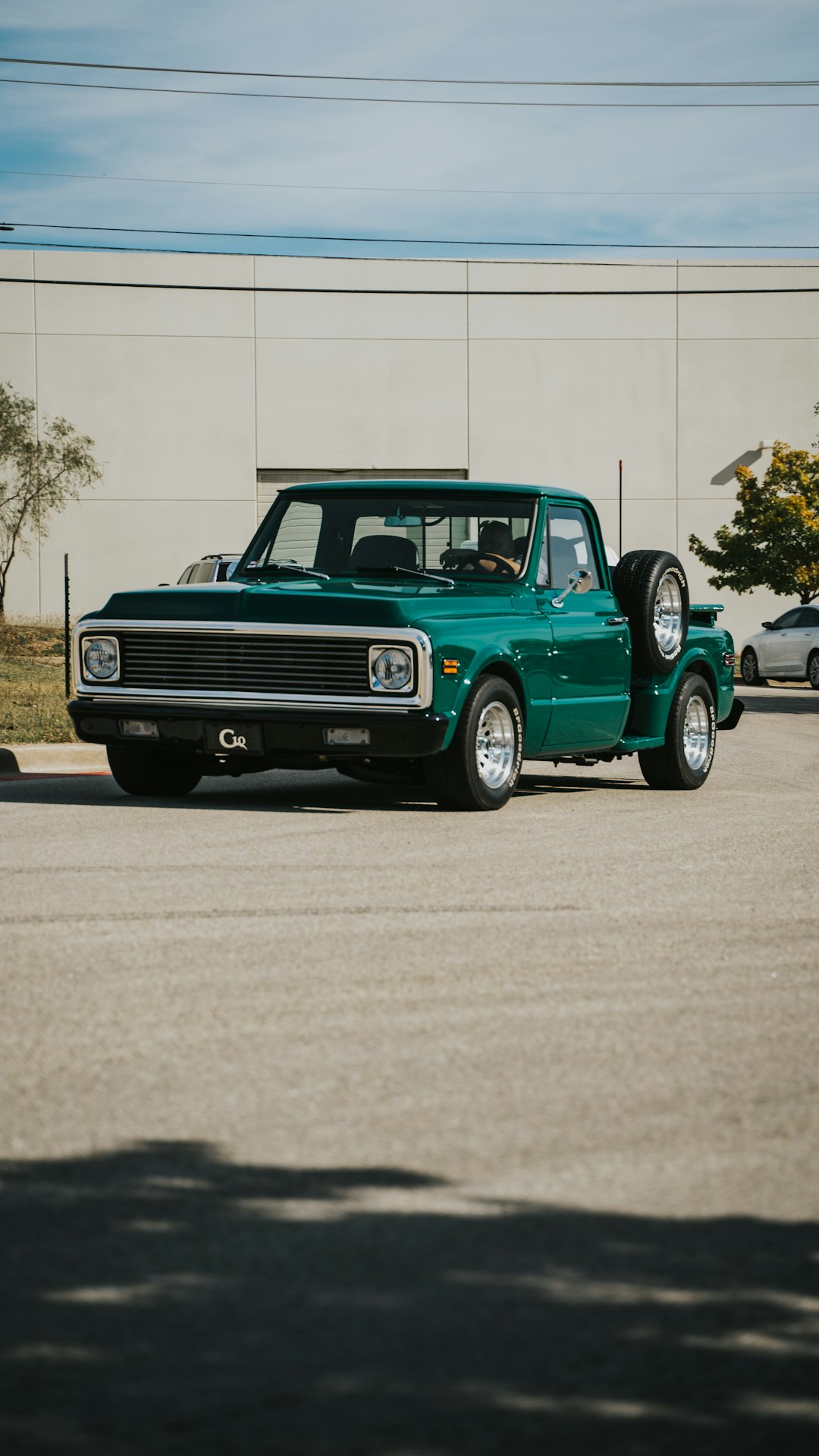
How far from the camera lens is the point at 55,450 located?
4116 cm

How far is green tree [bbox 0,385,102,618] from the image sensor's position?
132 feet

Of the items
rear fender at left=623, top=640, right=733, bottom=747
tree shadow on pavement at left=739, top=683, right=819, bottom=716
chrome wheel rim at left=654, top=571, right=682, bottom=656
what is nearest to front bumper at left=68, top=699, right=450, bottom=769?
rear fender at left=623, top=640, right=733, bottom=747

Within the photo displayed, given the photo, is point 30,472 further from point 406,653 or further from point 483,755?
point 406,653

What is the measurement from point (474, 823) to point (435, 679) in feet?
2.76

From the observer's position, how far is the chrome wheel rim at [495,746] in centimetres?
1104

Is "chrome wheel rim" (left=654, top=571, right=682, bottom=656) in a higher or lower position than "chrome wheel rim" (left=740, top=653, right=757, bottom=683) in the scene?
higher

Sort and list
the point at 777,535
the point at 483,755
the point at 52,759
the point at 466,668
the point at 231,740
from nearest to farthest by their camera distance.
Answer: the point at 466,668 < the point at 231,740 < the point at 483,755 < the point at 52,759 < the point at 777,535

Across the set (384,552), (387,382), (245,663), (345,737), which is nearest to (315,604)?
(245,663)

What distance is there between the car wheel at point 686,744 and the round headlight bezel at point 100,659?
12.6 feet

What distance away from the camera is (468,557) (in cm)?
1200

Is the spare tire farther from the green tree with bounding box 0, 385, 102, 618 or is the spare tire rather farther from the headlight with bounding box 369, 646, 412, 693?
the green tree with bounding box 0, 385, 102, 618

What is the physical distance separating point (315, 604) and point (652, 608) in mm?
2923

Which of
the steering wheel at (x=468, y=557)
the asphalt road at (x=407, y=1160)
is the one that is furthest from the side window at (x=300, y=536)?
the asphalt road at (x=407, y=1160)

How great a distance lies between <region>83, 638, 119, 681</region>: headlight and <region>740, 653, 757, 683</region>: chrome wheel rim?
22.5 m
